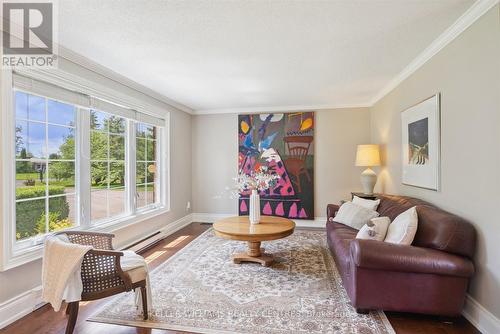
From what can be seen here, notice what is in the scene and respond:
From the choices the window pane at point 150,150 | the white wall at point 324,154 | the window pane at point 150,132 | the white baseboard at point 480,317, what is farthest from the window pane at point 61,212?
the white baseboard at point 480,317

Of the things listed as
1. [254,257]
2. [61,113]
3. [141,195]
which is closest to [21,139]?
[61,113]

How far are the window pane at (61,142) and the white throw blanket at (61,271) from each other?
1.26 m

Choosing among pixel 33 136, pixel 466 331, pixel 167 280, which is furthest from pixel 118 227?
pixel 466 331

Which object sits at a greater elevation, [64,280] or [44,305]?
[64,280]

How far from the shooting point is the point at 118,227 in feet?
11.3

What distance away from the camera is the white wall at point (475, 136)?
1870 mm

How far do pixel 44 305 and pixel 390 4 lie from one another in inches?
153

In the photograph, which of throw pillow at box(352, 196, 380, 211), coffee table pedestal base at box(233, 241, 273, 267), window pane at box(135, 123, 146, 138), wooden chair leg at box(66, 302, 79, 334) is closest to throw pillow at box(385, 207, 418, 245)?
throw pillow at box(352, 196, 380, 211)

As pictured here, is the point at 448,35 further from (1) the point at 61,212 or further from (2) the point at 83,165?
(1) the point at 61,212

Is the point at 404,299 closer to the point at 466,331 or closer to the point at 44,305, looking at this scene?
the point at 466,331

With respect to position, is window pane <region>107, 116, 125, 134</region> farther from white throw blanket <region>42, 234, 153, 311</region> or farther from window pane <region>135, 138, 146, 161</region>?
white throw blanket <region>42, 234, 153, 311</region>

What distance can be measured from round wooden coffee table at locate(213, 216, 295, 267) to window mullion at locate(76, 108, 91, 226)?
1549mm

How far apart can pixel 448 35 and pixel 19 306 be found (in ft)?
14.8

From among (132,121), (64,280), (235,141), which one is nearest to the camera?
(64,280)
